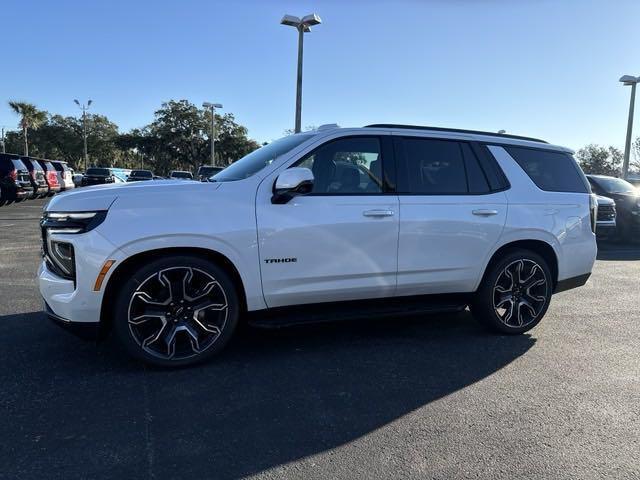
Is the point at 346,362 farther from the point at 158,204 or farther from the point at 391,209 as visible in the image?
the point at 158,204

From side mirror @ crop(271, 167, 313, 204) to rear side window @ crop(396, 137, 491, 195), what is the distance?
95 centimetres

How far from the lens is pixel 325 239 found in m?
3.90

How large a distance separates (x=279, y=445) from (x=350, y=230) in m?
1.78

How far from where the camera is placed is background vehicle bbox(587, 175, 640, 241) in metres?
12.1

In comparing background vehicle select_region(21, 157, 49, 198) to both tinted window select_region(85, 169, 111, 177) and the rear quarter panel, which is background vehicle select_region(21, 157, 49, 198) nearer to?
tinted window select_region(85, 169, 111, 177)

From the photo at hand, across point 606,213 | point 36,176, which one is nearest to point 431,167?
point 606,213

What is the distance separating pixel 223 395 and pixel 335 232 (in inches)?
57.7

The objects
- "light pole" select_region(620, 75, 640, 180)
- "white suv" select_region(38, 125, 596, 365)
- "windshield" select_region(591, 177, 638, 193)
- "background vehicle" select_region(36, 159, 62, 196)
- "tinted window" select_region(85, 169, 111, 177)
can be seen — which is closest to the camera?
"white suv" select_region(38, 125, 596, 365)

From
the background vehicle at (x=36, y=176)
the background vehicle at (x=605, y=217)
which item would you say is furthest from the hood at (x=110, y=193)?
the background vehicle at (x=36, y=176)

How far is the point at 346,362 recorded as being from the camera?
3.99 m

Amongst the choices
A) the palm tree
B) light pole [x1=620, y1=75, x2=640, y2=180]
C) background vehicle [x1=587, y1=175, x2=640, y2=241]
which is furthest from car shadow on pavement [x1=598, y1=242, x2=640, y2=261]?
the palm tree

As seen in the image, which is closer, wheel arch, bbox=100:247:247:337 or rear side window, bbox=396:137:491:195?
wheel arch, bbox=100:247:247:337

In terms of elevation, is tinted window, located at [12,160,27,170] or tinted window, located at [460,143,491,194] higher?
tinted window, located at [12,160,27,170]

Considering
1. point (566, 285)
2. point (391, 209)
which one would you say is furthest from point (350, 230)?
point (566, 285)
